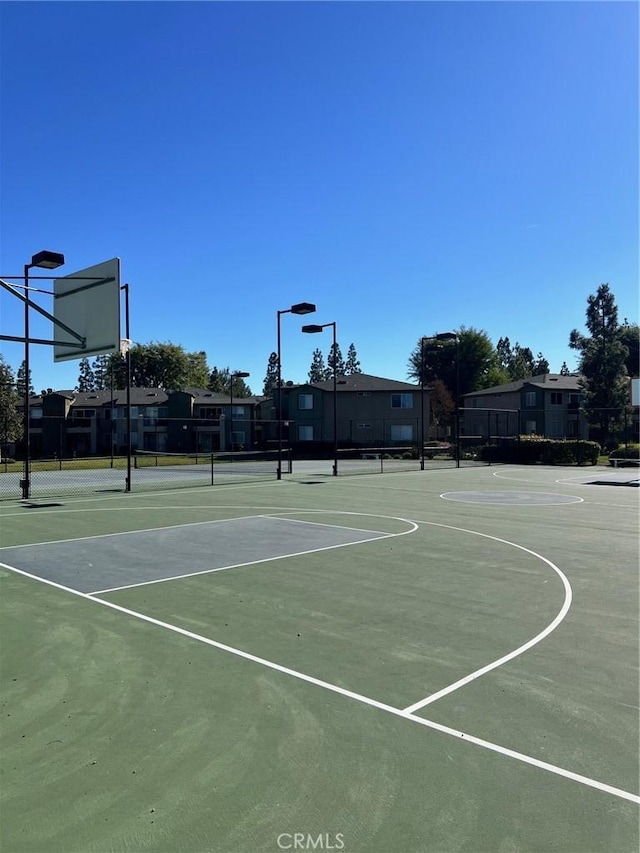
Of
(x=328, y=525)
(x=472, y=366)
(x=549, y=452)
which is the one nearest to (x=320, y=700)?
(x=328, y=525)

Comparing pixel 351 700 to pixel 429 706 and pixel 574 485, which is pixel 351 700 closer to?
pixel 429 706

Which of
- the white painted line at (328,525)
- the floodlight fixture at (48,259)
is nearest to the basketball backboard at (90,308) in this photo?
the floodlight fixture at (48,259)

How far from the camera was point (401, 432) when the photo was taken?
55906mm

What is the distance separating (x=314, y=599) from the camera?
7.03 metres

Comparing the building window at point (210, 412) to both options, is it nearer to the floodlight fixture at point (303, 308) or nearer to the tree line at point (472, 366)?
the tree line at point (472, 366)

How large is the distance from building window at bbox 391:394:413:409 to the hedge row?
18367 mm

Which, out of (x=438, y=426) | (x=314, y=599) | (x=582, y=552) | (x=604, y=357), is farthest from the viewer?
(x=438, y=426)

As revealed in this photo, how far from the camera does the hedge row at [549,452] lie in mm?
36562

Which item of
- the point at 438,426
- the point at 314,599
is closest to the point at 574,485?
the point at 314,599

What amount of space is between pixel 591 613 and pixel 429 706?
3.11 m

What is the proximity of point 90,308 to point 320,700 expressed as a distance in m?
10.9

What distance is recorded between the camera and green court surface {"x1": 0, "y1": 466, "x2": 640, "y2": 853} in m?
2.99

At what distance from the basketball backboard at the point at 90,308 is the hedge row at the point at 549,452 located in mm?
30806

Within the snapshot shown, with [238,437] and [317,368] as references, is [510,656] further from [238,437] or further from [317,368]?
[317,368]
